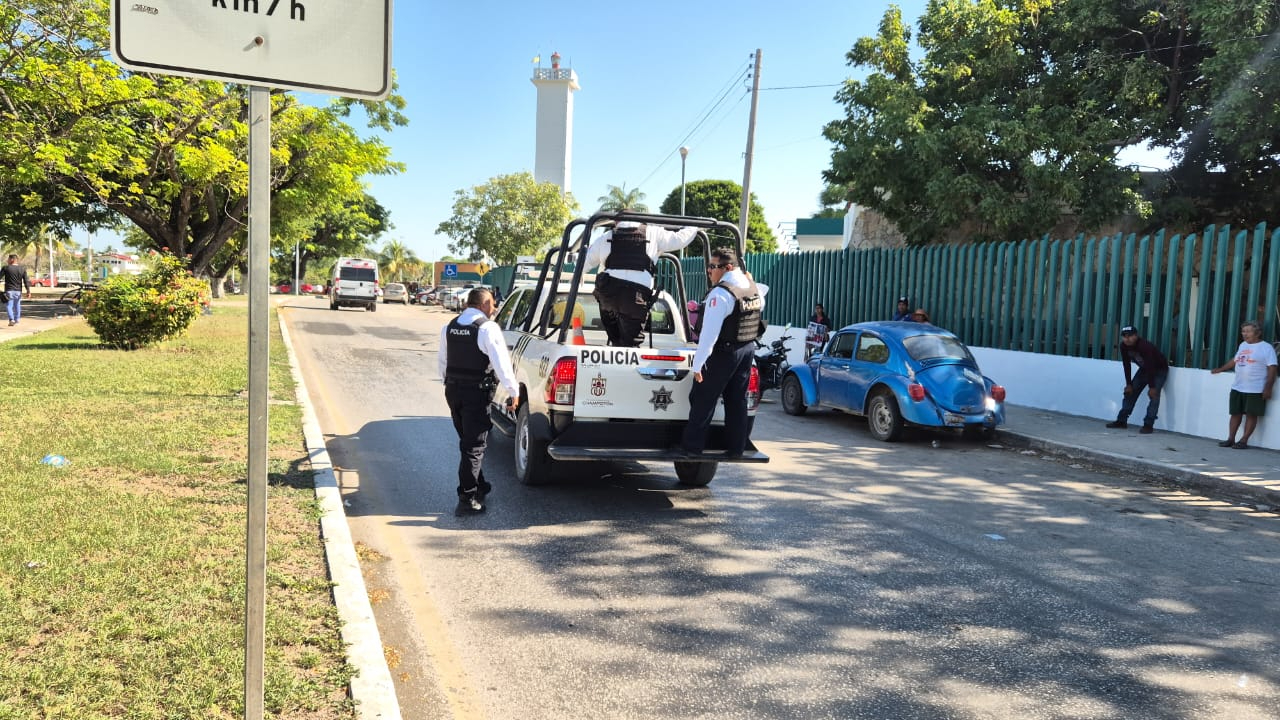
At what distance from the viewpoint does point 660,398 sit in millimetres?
6844

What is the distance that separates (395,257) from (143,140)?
99.1 meters

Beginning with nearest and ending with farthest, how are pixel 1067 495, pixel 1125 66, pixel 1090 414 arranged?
pixel 1067 495 → pixel 1090 414 → pixel 1125 66

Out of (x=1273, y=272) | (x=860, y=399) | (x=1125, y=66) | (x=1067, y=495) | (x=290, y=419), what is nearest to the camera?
(x=1067, y=495)

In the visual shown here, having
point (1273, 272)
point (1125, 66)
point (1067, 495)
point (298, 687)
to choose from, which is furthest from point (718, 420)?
point (1125, 66)

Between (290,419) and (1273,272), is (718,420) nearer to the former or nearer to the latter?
(290,419)

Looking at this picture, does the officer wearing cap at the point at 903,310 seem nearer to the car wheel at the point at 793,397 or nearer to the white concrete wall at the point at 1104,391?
the white concrete wall at the point at 1104,391

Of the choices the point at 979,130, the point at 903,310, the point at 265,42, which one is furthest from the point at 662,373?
the point at 979,130

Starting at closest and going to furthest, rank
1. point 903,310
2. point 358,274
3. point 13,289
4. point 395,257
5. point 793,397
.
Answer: point 793,397
point 903,310
point 13,289
point 358,274
point 395,257

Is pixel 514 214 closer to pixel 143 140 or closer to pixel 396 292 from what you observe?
pixel 396 292

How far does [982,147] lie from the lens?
17859 mm

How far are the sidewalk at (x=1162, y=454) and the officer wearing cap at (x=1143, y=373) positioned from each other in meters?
0.23

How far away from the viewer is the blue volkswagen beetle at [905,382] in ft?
34.7

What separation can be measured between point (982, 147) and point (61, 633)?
699 inches

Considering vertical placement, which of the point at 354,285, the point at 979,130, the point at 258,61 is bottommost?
the point at 354,285
